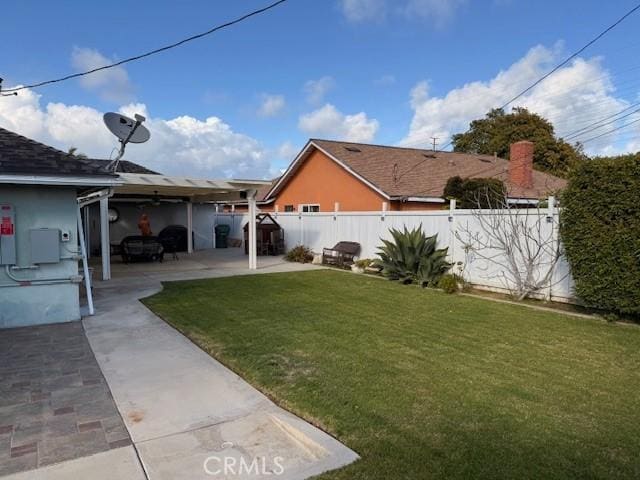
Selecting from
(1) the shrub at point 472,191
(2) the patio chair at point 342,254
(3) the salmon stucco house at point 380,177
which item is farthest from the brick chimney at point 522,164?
(2) the patio chair at point 342,254

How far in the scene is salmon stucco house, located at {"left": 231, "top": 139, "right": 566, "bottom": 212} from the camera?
17.4 metres

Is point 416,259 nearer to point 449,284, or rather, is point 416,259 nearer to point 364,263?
point 449,284

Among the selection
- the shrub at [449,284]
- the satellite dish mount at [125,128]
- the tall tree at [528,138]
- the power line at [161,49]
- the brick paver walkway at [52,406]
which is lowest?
the brick paver walkway at [52,406]

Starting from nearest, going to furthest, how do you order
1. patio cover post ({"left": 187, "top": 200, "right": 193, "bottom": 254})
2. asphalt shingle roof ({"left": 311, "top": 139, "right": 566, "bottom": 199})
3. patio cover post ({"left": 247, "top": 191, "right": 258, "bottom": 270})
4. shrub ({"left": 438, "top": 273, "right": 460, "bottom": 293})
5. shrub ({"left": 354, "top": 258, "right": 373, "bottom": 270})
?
shrub ({"left": 438, "top": 273, "right": 460, "bottom": 293})
shrub ({"left": 354, "top": 258, "right": 373, "bottom": 270})
patio cover post ({"left": 247, "top": 191, "right": 258, "bottom": 270})
asphalt shingle roof ({"left": 311, "top": 139, "right": 566, "bottom": 199})
patio cover post ({"left": 187, "top": 200, "right": 193, "bottom": 254})

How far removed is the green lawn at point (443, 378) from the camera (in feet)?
10.3

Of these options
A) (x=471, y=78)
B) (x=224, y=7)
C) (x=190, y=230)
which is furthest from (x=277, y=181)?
(x=224, y=7)

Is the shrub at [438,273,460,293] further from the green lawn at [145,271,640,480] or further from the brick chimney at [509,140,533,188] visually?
the brick chimney at [509,140,533,188]

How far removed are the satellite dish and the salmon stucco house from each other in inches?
356

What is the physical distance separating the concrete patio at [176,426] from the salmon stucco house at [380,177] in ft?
38.6

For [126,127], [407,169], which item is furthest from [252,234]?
[407,169]

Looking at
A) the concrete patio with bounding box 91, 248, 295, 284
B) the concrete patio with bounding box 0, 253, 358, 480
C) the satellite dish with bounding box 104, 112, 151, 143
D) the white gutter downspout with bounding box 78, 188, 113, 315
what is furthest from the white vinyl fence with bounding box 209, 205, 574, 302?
the white gutter downspout with bounding box 78, 188, 113, 315

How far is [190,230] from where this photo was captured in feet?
68.4

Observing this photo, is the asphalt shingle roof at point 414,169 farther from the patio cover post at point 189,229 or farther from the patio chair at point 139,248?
the patio chair at point 139,248

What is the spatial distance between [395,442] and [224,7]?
9483 mm
